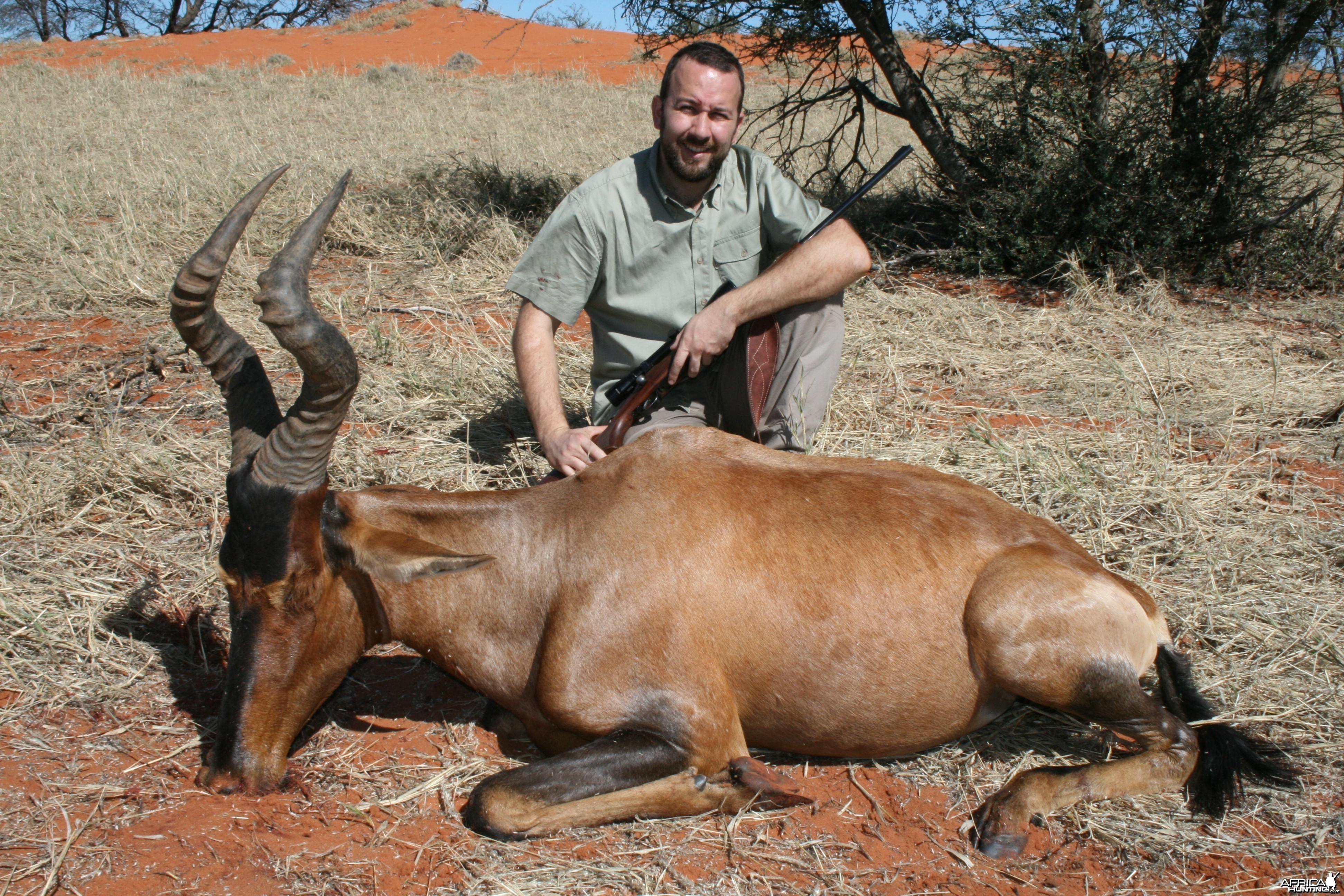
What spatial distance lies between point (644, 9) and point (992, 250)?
14.1 ft

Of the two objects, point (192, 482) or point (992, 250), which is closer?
point (192, 482)

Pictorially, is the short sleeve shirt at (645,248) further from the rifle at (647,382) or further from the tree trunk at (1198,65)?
the tree trunk at (1198,65)

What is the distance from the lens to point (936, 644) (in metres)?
3.52

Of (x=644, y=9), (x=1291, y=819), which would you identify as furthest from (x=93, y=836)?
(x=644, y=9)

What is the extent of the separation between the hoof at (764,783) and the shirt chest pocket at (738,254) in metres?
2.72

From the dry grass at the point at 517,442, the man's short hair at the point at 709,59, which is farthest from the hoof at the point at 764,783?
the man's short hair at the point at 709,59

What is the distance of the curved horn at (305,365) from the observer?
302 cm

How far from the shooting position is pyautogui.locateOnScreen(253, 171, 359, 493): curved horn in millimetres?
3018

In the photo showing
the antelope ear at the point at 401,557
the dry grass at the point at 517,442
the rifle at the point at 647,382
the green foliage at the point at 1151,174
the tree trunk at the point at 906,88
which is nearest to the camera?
the antelope ear at the point at 401,557

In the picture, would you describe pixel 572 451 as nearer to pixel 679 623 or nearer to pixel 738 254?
pixel 679 623

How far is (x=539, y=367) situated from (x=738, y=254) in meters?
1.26

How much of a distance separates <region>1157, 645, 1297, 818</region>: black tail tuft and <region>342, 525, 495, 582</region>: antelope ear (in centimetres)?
257

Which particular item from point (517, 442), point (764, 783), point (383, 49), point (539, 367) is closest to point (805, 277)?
point (539, 367)

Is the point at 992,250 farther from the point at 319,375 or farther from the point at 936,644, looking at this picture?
the point at 319,375
